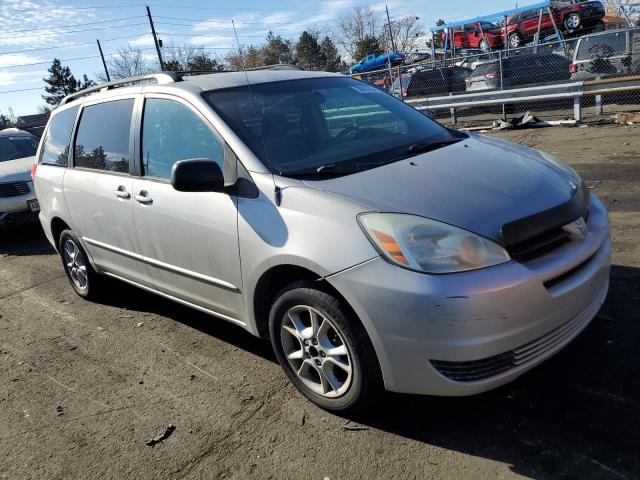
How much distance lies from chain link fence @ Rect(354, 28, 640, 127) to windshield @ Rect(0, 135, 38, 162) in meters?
7.89

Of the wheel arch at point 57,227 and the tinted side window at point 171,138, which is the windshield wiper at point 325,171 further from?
the wheel arch at point 57,227

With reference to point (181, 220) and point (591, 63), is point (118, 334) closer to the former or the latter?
point (181, 220)

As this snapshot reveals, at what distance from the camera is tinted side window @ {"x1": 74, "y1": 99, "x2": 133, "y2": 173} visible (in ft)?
13.2

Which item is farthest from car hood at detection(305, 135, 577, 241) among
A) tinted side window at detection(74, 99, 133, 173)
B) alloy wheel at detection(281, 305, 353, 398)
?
tinted side window at detection(74, 99, 133, 173)

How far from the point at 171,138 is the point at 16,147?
7806mm

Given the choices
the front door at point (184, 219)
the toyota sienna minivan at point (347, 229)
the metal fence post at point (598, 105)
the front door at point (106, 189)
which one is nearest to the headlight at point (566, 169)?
the toyota sienna minivan at point (347, 229)

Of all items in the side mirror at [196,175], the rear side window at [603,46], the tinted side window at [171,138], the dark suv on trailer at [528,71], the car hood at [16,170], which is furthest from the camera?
the dark suv on trailer at [528,71]

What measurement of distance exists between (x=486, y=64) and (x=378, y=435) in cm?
1362

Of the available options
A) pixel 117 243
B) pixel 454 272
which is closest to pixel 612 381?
pixel 454 272

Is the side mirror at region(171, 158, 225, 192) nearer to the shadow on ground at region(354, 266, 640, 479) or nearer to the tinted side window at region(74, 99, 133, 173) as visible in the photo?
the tinted side window at region(74, 99, 133, 173)

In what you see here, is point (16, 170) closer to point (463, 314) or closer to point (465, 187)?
point (465, 187)

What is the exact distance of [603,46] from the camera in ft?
41.7

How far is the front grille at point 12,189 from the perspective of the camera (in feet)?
26.9

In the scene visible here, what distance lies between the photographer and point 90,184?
4.32 metres
